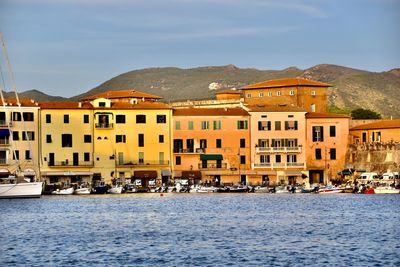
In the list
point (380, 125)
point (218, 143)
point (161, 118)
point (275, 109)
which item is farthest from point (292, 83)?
point (161, 118)

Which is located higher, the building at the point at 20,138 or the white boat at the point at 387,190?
the building at the point at 20,138

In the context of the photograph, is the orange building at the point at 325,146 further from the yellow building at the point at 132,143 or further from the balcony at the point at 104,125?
the balcony at the point at 104,125

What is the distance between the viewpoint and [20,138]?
106438 millimetres

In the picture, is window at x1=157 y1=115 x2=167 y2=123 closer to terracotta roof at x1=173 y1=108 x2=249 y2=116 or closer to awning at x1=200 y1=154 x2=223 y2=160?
terracotta roof at x1=173 y1=108 x2=249 y2=116

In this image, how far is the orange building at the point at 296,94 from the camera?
127938 mm

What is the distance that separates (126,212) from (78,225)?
12.2 meters

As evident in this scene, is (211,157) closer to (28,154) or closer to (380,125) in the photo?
(28,154)

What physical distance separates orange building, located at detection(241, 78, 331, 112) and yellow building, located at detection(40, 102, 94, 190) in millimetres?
26478

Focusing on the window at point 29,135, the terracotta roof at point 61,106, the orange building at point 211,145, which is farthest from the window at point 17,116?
the orange building at point 211,145

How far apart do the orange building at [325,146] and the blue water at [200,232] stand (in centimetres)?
2004

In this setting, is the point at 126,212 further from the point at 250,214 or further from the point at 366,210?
the point at 366,210

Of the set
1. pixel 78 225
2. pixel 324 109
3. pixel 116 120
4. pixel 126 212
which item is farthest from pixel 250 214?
pixel 324 109

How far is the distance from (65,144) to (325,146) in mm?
23822

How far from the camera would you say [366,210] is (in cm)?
7956
